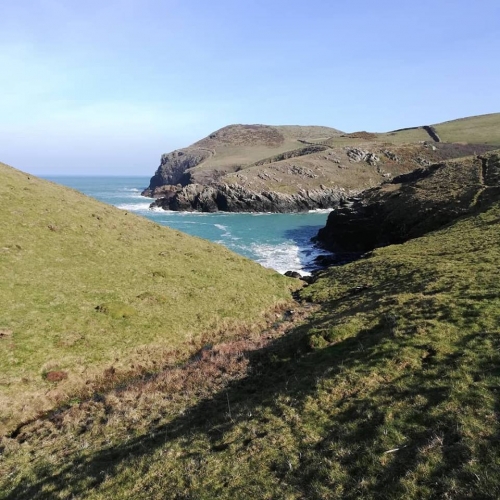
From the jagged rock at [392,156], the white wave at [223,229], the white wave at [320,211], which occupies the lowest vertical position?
the white wave at [320,211]

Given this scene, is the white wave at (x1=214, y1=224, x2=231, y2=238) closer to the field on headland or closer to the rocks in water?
the rocks in water

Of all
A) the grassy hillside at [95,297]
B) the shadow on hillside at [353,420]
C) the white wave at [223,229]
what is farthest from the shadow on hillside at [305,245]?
the shadow on hillside at [353,420]

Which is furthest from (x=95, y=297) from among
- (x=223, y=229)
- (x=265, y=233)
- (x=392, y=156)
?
(x=392, y=156)

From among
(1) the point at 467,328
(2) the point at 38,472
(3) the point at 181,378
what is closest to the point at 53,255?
(3) the point at 181,378

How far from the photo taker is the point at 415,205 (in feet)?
228

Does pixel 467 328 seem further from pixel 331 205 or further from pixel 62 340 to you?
pixel 331 205

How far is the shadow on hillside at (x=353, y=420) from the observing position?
35.2 ft

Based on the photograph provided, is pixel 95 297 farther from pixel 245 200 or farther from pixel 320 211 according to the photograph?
pixel 320 211

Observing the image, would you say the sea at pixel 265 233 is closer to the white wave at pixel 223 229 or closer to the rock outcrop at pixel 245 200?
the white wave at pixel 223 229

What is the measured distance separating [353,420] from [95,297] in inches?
1011

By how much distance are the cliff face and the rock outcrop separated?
210 feet

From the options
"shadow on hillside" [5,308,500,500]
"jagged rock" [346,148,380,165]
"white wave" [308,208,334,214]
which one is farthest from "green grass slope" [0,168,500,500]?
"jagged rock" [346,148,380,165]

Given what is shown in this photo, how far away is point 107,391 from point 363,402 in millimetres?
15485

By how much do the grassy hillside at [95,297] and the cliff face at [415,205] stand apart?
32.9 meters
